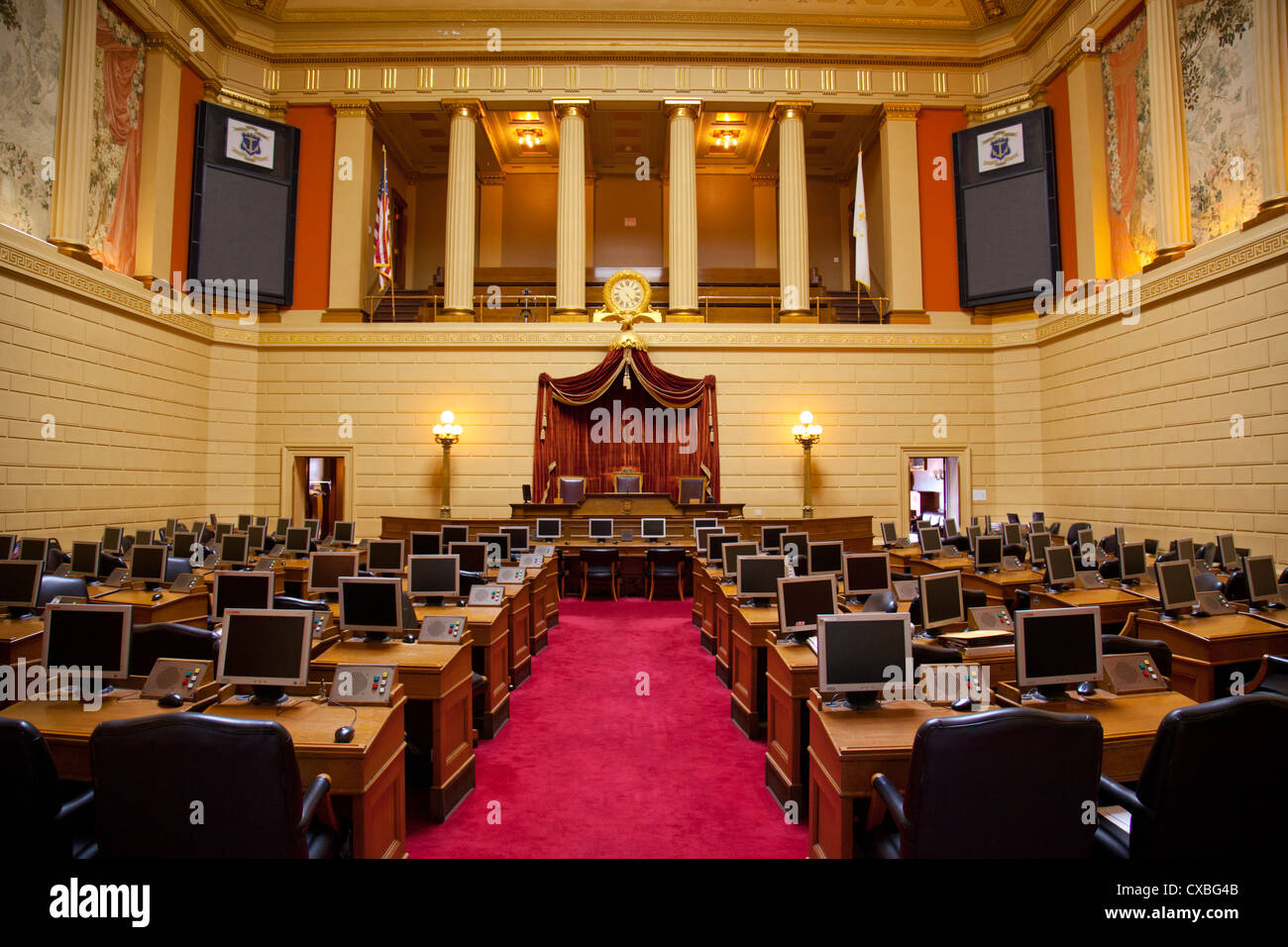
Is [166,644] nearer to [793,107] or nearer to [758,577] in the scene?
[758,577]

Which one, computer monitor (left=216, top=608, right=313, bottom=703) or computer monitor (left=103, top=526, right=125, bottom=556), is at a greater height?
computer monitor (left=103, top=526, right=125, bottom=556)

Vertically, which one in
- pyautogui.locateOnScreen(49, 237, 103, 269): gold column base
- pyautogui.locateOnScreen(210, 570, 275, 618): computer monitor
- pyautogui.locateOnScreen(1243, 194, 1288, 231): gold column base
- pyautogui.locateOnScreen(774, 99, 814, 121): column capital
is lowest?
pyautogui.locateOnScreen(210, 570, 275, 618): computer monitor

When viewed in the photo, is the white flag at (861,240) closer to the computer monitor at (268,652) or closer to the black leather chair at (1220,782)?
the black leather chair at (1220,782)

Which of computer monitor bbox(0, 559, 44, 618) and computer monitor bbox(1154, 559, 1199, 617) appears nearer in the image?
computer monitor bbox(1154, 559, 1199, 617)

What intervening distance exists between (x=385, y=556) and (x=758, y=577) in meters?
3.98

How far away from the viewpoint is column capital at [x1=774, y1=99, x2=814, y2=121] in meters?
14.7

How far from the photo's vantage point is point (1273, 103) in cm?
875

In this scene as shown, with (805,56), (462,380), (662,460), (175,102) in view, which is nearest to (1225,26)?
(805,56)

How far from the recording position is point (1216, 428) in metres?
9.46

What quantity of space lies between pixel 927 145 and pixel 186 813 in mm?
16844

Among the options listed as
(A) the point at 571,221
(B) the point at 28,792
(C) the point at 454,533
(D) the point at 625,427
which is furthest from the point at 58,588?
(A) the point at 571,221

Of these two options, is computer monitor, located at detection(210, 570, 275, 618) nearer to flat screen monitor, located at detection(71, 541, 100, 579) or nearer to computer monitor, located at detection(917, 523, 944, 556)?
flat screen monitor, located at detection(71, 541, 100, 579)

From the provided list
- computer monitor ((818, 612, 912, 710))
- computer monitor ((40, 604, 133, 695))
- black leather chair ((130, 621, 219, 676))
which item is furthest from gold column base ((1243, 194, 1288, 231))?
computer monitor ((40, 604, 133, 695))

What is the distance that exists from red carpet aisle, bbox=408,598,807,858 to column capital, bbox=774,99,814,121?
42.0 ft
